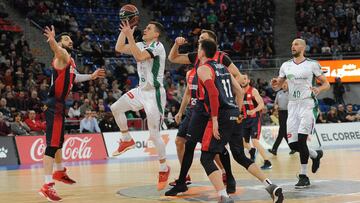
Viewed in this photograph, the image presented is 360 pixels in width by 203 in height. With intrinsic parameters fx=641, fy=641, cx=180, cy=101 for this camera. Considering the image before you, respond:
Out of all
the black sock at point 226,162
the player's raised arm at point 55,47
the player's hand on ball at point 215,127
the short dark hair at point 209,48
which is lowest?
the black sock at point 226,162

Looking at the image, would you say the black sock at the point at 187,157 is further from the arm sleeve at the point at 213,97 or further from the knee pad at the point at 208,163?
the arm sleeve at the point at 213,97

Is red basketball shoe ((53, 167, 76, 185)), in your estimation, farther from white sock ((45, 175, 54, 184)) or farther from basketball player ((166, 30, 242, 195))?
basketball player ((166, 30, 242, 195))

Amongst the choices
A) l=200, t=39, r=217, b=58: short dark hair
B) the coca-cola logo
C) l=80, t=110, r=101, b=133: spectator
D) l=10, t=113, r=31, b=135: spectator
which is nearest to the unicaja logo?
the coca-cola logo

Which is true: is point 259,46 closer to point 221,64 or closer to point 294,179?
point 294,179

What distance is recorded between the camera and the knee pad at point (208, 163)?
7.66 meters

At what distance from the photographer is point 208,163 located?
7.69 m

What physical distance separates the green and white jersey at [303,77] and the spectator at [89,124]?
32.7 feet

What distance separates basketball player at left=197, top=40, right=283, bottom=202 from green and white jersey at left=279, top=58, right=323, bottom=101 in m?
2.60

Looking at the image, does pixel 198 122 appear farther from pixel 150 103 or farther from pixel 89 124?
pixel 89 124

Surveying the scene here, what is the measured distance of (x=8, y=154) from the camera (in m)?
17.2

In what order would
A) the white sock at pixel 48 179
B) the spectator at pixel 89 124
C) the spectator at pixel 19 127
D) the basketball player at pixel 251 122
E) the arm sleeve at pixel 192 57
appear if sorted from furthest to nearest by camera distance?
the spectator at pixel 89 124 < the spectator at pixel 19 127 < the basketball player at pixel 251 122 < the arm sleeve at pixel 192 57 < the white sock at pixel 48 179

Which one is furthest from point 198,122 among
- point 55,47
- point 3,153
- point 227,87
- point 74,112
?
point 74,112

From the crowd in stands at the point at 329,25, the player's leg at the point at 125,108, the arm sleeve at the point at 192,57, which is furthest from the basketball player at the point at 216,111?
the crowd in stands at the point at 329,25

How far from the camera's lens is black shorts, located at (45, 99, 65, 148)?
9.12 meters
